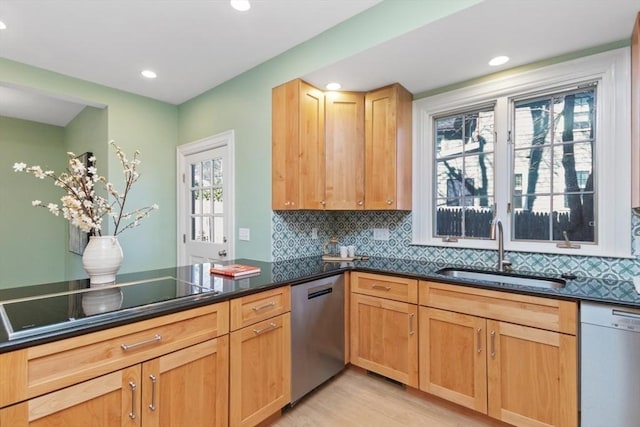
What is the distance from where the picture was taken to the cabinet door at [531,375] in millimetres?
1578

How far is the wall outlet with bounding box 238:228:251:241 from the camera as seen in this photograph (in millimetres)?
2795

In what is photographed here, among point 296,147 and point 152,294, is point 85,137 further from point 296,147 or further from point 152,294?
point 152,294

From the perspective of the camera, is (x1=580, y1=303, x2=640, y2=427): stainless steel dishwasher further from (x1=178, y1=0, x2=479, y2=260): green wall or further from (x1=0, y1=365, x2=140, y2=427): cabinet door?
(x1=0, y1=365, x2=140, y2=427): cabinet door

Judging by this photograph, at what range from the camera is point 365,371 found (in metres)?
2.46

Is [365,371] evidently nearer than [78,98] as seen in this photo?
Yes

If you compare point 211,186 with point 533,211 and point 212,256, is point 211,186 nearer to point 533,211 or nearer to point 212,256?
point 212,256

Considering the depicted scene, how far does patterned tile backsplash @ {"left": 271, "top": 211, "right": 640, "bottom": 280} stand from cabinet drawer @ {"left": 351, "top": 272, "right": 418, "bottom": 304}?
0.61 m

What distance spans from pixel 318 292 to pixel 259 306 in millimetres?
518

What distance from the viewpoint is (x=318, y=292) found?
2.16 metres

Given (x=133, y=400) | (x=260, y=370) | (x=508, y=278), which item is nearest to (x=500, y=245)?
(x=508, y=278)

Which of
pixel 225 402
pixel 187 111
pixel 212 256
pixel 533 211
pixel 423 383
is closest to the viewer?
pixel 225 402

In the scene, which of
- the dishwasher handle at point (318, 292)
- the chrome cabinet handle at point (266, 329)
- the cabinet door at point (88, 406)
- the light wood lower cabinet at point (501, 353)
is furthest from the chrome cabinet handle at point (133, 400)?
the light wood lower cabinet at point (501, 353)

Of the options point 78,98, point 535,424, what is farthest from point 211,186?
point 535,424

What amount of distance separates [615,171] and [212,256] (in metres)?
3.29
